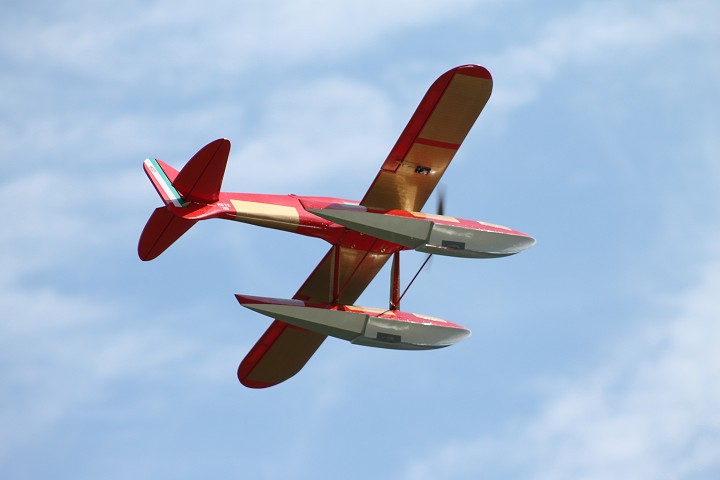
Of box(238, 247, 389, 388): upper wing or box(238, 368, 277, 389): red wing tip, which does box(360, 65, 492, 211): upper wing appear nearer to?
box(238, 247, 389, 388): upper wing

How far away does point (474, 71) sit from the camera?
2758 centimetres

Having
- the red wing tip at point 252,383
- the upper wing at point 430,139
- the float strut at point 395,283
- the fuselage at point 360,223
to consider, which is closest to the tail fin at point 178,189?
the fuselage at point 360,223

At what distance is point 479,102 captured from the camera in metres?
28.1

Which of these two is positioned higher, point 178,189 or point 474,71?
point 474,71

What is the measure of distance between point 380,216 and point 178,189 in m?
3.50

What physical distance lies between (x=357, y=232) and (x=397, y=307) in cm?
156

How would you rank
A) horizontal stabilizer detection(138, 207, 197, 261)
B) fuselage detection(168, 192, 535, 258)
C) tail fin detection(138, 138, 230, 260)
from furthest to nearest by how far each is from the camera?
1. horizontal stabilizer detection(138, 207, 197, 261)
2. fuselage detection(168, 192, 535, 258)
3. tail fin detection(138, 138, 230, 260)

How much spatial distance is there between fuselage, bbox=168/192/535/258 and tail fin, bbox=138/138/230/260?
161 millimetres

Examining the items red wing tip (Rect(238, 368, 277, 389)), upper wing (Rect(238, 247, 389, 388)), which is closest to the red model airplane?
upper wing (Rect(238, 247, 389, 388))

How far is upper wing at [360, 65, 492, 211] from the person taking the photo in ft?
91.0

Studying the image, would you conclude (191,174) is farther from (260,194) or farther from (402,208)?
(402,208)

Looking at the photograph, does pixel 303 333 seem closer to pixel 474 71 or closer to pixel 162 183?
pixel 162 183

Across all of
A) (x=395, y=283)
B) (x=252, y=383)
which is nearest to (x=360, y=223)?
(x=395, y=283)

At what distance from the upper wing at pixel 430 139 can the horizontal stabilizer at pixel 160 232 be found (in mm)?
3390
